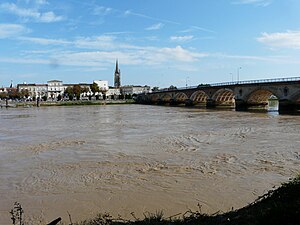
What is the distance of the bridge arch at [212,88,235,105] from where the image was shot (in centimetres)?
6457

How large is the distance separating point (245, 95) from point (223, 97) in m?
14.9

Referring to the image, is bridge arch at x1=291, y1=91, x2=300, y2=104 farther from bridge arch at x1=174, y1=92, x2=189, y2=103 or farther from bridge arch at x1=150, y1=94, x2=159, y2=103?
bridge arch at x1=150, y1=94, x2=159, y2=103

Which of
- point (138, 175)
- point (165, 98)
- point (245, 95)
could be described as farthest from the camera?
point (165, 98)

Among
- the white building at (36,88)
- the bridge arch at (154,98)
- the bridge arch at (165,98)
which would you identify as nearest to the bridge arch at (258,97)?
the bridge arch at (165,98)

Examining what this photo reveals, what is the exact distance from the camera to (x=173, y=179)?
10.8 metres

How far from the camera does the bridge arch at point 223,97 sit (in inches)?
2542

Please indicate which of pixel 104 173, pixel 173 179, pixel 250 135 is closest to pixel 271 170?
pixel 173 179

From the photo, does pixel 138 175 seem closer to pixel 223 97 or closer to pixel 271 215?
pixel 271 215

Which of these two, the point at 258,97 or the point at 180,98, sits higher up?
the point at 258,97

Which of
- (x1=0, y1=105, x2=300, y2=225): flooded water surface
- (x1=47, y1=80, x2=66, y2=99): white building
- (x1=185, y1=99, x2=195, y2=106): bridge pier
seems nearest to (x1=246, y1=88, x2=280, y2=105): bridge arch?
(x1=185, y1=99, x2=195, y2=106): bridge pier

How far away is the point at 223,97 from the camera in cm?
6844

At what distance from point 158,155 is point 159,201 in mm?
6612

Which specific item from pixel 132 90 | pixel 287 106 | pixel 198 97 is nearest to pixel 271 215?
pixel 287 106

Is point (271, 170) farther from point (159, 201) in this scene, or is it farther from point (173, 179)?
point (159, 201)
